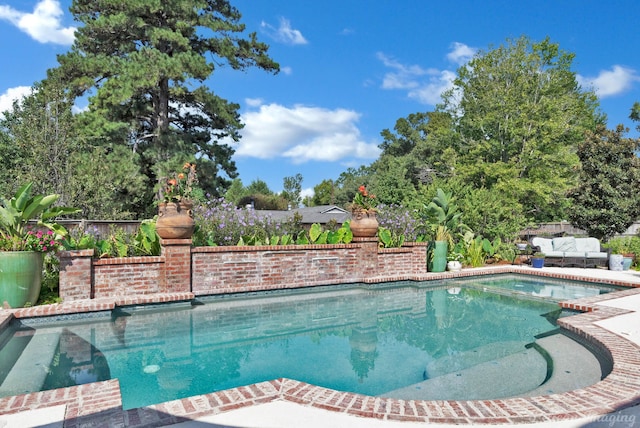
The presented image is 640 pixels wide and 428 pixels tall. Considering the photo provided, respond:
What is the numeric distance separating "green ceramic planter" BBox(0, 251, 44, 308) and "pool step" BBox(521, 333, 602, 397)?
23.1 feet

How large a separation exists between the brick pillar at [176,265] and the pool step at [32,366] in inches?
93.2

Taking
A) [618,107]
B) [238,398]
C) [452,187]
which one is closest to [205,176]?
[452,187]

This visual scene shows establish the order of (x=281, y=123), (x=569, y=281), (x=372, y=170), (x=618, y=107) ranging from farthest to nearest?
(x=372, y=170) < (x=281, y=123) < (x=618, y=107) < (x=569, y=281)

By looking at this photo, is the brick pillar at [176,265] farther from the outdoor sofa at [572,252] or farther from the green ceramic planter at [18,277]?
the outdoor sofa at [572,252]

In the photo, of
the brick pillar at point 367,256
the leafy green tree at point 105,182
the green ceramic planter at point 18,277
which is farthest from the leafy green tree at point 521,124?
the green ceramic planter at point 18,277

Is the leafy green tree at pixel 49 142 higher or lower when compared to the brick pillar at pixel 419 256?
higher

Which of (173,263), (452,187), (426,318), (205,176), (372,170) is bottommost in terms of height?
(426,318)

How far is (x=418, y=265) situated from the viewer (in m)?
11.2

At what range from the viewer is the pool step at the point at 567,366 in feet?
13.0

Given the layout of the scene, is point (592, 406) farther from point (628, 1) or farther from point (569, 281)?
point (628, 1)

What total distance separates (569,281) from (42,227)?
1245 cm

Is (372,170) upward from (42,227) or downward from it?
upward

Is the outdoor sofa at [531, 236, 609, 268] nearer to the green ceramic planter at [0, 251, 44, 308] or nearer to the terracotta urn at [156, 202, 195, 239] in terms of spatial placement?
the terracotta urn at [156, 202, 195, 239]

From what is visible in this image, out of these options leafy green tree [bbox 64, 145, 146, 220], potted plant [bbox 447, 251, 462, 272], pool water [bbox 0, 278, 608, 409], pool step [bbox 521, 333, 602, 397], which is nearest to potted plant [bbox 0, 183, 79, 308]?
pool water [bbox 0, 278, 608, 409]
